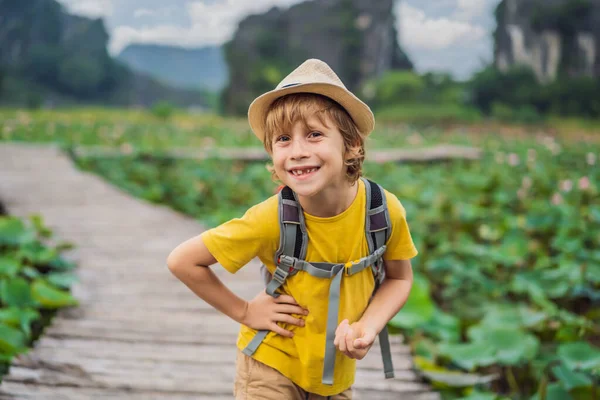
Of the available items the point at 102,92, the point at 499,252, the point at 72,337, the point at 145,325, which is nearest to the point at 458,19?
the point at 499,252

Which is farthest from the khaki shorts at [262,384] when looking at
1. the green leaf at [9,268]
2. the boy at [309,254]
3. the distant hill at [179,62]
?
the distant hill at [179,62]

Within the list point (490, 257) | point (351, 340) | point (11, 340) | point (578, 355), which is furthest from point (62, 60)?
point (351, 340)

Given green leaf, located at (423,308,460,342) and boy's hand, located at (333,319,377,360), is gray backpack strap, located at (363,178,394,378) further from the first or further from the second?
green leaf, located at (423,308,460,342)

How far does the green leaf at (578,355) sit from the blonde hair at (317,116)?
43.4 inches

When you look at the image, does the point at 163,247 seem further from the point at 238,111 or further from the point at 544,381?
the point at 238,111

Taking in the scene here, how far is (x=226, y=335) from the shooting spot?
77.1 inches

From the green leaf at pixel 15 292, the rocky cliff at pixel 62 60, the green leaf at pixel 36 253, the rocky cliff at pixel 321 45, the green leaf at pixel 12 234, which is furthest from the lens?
the rocky cliff at pixel 321 45

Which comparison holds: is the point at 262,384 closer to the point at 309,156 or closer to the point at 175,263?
the point at 175,263

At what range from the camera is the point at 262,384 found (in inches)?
41.0

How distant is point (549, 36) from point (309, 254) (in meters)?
13.5

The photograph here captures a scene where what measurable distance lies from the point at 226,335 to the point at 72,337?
0.50m

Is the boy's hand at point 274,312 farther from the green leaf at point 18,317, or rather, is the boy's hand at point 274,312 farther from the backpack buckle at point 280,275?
the green leaf at point 18,317

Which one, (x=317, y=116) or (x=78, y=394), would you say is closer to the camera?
(x=317, y=116)

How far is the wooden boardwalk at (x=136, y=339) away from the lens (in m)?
1.56
